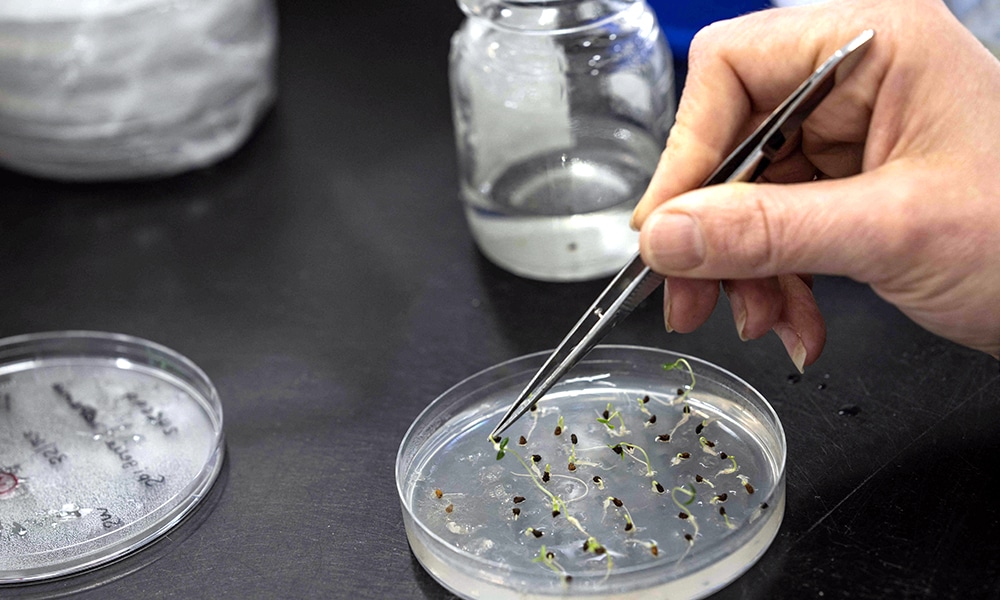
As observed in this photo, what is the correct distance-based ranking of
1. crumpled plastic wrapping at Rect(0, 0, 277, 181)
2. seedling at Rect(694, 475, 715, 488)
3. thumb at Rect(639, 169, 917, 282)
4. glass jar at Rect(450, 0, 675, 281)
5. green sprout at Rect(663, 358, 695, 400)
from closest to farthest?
thumb at Rect(639, 169, 917, 282) → seedling at Rect(694, 475, 715, 488) → green sprout at Rect(663, 358, 695, 400) → glass jar at Rect(450, 0, 675, 281) → crumpled plastic wrapping at Rect(0, 0, 277, 181)

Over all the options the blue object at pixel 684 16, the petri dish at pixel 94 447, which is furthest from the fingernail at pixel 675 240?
the blue object at pixel 684 16

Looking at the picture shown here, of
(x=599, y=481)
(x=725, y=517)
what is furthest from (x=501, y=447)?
(x=725, y=517)

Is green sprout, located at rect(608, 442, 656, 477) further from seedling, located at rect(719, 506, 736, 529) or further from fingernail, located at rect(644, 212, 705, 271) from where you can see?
fingernail, located at rect(644, 212, 705, 271)

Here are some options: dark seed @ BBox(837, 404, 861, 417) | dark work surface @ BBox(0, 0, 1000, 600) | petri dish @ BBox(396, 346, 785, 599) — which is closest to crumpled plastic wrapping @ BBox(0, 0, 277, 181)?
dark work surface @ BBox(0, 0, 1000, 600)

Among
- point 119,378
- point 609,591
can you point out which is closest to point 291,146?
point 119,378

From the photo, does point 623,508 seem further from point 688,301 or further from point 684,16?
point 684,16

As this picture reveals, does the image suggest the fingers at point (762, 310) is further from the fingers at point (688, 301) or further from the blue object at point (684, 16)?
the blue object at point (684, 16)

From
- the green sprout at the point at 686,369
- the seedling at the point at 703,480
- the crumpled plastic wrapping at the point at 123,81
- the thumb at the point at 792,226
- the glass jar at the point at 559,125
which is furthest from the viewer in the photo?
the crumpled plastic wrapping at the point at 123,81
